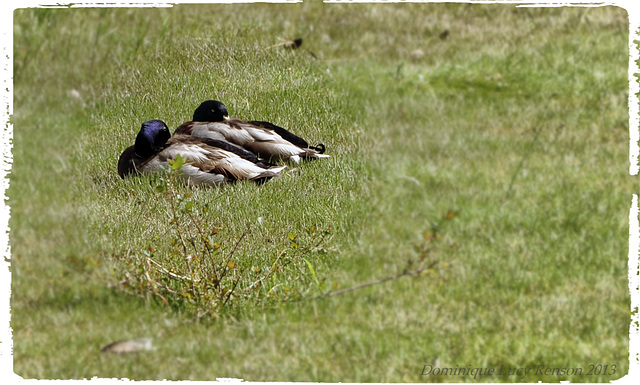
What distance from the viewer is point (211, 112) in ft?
12.0

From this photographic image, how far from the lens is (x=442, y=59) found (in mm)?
4359

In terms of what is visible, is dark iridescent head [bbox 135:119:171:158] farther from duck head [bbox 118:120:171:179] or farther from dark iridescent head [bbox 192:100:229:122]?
dark iridescent head [bbox 192:100:229:122]

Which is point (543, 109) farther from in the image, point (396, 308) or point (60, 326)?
point (60, 326)

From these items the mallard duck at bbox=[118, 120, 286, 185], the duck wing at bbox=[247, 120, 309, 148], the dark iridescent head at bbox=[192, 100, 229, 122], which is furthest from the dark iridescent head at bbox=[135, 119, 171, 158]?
the duck wing at bbox=[247, 120, 309, 148]

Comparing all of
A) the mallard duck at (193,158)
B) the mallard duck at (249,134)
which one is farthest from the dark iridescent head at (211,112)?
the mallard duck at (193,158)

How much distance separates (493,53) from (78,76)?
238 cm

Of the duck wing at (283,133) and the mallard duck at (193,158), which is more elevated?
the duck wing at (283,133)

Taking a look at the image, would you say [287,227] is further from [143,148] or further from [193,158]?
[143,148]

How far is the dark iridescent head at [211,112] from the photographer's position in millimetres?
3637

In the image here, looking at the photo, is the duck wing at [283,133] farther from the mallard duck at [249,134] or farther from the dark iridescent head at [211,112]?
the dark iridescent head at [211,112]

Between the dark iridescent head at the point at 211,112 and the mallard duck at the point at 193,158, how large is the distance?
0.39 feet

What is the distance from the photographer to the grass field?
3623 millimetres

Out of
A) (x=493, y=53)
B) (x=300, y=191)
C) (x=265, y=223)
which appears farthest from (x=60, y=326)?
(x=493, y=53)

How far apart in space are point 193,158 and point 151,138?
0.74 ft
